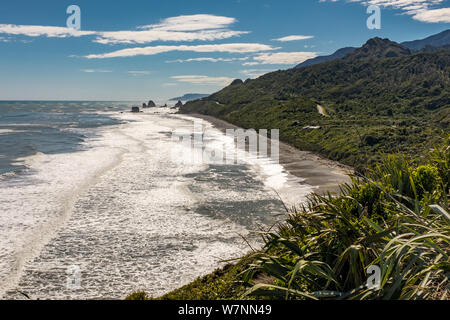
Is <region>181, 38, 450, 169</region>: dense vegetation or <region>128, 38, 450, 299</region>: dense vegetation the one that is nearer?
<region>128, 38, 450, 299</region>: dense vegetation

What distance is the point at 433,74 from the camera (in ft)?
364

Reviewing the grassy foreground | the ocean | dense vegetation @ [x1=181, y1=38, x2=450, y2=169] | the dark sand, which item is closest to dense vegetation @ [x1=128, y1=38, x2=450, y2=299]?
the grassy foreground

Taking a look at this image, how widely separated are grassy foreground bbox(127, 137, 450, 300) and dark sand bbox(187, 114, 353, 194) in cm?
1701

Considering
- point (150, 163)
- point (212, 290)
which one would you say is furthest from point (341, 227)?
point (150, 163)

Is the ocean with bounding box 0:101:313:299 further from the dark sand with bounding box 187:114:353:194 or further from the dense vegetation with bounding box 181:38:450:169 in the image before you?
the dense vegetation with bounding box 181:38:450:169

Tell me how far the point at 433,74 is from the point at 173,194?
115767mm

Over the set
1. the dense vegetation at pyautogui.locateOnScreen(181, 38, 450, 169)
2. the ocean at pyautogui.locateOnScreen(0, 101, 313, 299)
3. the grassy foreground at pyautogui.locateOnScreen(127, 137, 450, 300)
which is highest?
the dense vegetation at pyautogui.locateOnScreen(181, 38, 450, 169)

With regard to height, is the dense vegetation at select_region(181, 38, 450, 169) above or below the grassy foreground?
above

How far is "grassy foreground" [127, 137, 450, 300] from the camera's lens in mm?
4504

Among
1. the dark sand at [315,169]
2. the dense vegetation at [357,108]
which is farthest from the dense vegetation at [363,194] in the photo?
the dark sand at [315,169]

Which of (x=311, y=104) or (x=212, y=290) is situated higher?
(x=311, y=104)

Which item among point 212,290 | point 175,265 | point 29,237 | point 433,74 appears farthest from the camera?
point 433,74
